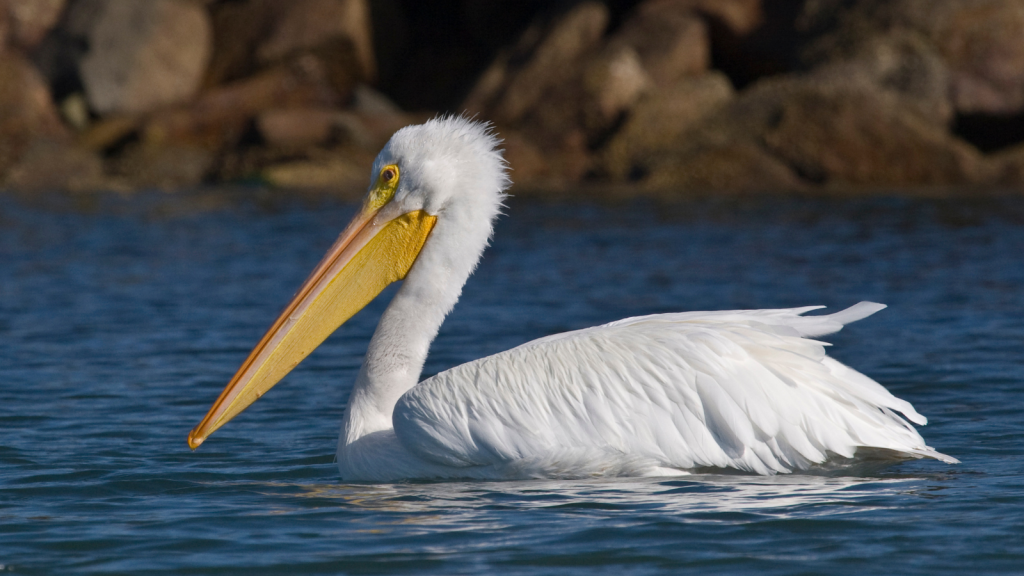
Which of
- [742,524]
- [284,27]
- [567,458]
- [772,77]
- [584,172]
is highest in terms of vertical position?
[284,27]

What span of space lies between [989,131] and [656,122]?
184 inches

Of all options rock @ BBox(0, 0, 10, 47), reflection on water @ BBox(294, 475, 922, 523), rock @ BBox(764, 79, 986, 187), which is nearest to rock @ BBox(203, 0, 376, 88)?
rock @ BBox(0, 0, 10, 47)

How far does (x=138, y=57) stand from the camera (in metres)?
21.3

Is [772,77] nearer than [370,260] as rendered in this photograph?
No

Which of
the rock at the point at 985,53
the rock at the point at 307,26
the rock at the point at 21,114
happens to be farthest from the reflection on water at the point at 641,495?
the rock at the point at 307,26

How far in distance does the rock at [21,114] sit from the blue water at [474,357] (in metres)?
6.72

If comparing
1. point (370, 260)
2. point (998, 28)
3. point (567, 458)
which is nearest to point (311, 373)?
point (370, 260)

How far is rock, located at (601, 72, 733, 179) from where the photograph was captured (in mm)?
19016

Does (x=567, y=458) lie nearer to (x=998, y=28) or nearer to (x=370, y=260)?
(x=370, y=260)

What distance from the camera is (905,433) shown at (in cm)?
459

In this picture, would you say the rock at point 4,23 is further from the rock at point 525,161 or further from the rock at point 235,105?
the rock at point 525,161

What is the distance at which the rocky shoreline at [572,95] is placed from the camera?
17672mm

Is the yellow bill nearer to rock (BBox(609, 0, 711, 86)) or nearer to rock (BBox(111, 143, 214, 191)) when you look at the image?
rock (BBox(111, 143, 214, 191))

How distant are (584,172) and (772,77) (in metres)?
3.97
